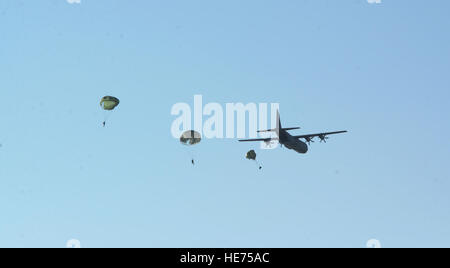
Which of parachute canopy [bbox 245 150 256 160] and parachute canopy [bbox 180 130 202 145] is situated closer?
parachute canopy [bbox 180 130 202 145]

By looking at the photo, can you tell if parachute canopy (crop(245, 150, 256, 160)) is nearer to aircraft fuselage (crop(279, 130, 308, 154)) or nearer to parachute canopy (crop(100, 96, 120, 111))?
aircraft fuselage (crop(279, 130, 308, 154))

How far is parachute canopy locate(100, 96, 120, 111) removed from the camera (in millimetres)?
98062

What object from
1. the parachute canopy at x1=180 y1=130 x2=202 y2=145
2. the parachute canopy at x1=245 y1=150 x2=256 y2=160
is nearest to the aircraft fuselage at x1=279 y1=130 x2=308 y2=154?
the parachute canopy at x1=245 y1=150 x2=256 y2=160

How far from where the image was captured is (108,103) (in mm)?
98188

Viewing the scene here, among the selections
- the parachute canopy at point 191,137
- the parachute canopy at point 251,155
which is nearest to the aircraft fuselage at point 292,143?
the parachute canopy at point 251,155

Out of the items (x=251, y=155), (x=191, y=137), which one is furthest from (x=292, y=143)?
(x=191, y=137)

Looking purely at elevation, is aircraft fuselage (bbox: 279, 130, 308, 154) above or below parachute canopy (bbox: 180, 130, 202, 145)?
above

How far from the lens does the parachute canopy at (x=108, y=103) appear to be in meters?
98.1

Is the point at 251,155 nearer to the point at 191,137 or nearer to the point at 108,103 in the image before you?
the point at 191,137
